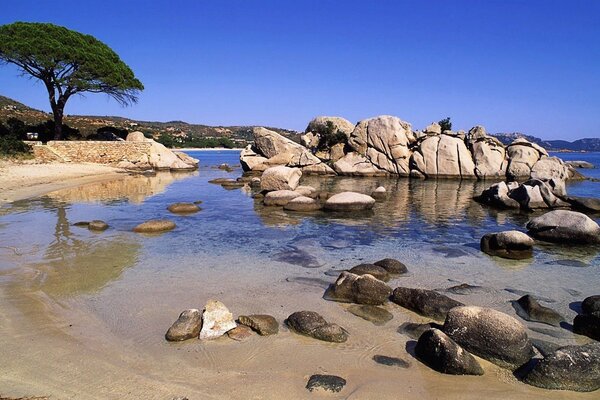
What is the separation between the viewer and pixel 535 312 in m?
7.40

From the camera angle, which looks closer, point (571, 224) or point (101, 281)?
point (101, 281)

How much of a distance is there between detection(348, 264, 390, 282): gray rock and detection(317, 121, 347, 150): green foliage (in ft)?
119

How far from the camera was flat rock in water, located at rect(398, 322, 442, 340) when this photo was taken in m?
6.49

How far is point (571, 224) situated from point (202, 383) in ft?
42.2

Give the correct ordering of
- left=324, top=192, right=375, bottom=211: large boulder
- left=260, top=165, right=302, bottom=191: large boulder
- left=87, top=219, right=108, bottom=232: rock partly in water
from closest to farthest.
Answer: left=87, top=219, right=108, bottom=232: rock partly in water → left=324, top=192, right=375, bottom=211: large boulder → left=260, top=165, right=302, bottom=191: large boulder

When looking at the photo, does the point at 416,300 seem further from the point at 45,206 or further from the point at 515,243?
the point at 45,206

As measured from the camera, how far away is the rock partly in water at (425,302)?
7.27 m

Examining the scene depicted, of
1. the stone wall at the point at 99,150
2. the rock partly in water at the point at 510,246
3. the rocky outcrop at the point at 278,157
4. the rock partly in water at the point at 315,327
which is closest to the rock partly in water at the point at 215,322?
the rock partly in water at the point at 315,327

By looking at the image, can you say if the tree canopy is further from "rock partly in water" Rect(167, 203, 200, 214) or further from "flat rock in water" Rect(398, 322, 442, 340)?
"flat rock in water" Rect(398, 322, 442, 340)

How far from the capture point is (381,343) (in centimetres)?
620

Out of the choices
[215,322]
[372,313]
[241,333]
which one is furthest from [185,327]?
[372,313]

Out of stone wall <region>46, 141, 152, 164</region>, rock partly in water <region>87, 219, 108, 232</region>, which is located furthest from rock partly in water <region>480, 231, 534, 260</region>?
stone wall <region>46, 141, 152, 164</region>

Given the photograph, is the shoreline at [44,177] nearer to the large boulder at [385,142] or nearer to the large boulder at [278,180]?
the large boulder at [278,180]

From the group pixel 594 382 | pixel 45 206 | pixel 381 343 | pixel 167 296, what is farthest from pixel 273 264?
pixel 45 206
